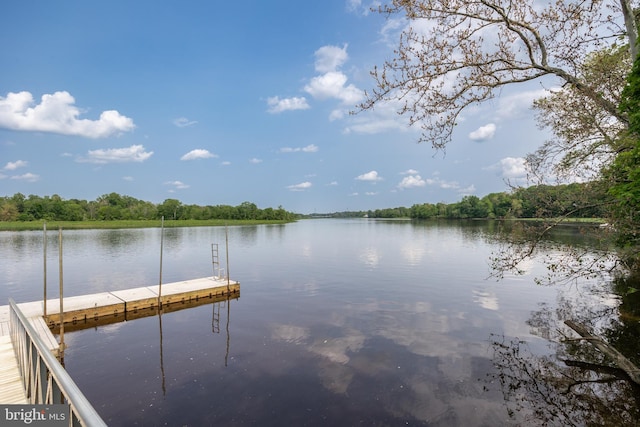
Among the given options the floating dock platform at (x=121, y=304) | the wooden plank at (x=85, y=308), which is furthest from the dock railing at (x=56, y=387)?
the wooden plank at (x=85, y=308)

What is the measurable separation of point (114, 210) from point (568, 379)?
435 ft

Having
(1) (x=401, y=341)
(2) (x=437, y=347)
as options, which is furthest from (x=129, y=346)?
(2) (x=437, y=347)

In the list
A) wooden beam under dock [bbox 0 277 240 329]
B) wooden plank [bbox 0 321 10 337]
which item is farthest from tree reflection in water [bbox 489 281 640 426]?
wooden plank [bbox 0 321 10 337]

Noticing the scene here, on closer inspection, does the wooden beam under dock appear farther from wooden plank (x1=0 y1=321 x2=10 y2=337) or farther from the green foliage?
the green foliage

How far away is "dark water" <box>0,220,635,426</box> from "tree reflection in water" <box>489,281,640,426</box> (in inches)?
2.9

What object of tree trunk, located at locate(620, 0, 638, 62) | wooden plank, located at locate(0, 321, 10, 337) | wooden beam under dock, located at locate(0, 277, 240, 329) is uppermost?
tree trunk, located at locate(620, 0, 638, 62)

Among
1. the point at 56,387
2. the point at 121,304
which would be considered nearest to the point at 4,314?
the point at 121,304

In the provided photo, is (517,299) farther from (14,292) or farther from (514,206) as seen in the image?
(14,292)

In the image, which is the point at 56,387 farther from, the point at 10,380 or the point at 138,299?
the point at 138,299

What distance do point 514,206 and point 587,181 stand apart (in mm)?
2574

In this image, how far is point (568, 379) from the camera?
10.7 m

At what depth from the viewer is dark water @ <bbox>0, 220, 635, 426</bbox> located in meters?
9.24

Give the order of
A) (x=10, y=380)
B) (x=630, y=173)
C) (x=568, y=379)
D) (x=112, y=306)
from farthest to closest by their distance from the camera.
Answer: (x=112, y=306) → (x=568, y=379) → (x=10, y=380) → (x=630, y=173)

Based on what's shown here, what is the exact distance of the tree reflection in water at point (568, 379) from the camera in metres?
8.84
